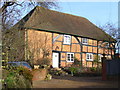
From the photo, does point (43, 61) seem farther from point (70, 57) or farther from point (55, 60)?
point (70, 57)

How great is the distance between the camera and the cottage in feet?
73.7

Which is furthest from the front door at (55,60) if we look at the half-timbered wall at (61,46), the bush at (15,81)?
the bush at (15,81)

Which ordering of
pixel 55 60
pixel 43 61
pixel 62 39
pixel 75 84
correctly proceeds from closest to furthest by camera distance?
pixel 75 84
pixel 43 61
pixel 55 60
pixel 62 39

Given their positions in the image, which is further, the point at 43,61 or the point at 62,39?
the point at 62,39

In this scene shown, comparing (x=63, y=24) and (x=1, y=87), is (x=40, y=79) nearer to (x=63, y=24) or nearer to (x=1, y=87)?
(x=1, y=87)

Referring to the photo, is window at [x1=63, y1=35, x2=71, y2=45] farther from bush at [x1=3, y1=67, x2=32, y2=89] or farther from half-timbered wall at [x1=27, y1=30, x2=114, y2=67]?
bush at [x1=3, y1=67, x2=32, y2=89]

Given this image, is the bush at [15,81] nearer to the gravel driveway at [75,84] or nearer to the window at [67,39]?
the gravel driveway at [75,84]

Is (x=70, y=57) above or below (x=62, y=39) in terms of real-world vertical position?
below

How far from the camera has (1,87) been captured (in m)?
8.59

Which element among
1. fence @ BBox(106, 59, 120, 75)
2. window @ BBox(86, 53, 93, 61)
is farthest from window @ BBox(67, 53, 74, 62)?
fence @ BBox(106, 59, 120, 75)

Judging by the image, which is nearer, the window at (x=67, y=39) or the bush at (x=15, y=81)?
the bush at (x=15, y=81)

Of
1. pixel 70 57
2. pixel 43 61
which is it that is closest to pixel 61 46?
pixel 70 57

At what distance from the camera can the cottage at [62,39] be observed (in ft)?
73.7

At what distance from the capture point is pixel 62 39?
83.3 feet
